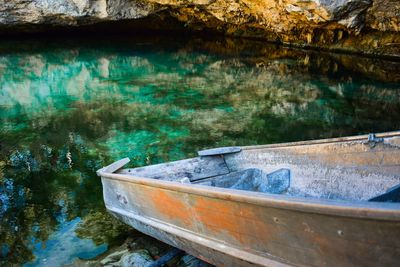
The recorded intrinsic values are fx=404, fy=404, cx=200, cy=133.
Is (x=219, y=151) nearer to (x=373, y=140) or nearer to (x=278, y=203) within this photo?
(x=373, y=140)

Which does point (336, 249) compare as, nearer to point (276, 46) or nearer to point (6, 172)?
point (6, 172)

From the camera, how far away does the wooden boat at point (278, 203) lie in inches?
89.2

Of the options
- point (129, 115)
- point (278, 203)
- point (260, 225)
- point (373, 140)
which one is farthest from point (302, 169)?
point (129, 115)

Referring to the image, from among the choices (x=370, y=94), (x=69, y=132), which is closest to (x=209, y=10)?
(x=370, y=94)

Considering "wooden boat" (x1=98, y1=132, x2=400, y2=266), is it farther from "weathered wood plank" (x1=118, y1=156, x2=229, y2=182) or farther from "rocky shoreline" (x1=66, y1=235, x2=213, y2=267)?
"rocky shoreline" (x1=66, y1=235, x2=213, y2=267)

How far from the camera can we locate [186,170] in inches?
164

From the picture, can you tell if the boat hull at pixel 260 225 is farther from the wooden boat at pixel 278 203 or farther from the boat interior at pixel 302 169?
the boat interior at pixel 302 169

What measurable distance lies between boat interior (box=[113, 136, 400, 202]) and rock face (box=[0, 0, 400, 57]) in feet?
27.0

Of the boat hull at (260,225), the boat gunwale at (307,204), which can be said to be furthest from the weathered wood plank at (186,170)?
the boat gunwale at (307,204)

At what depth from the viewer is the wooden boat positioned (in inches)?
89.2

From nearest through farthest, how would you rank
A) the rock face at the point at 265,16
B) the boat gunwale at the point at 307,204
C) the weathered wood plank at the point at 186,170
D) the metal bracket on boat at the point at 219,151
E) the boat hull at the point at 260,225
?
the boat gunwale at the point at 307,204 < the boat hull at the point at 260,225 < the weathered wood plank at the point at 186,170 < the metal bracket on boat at the point at 219,151 < the rock face at the point at 265,16

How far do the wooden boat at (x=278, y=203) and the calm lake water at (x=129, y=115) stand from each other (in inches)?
38.5

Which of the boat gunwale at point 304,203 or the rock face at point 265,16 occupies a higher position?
the rock face at point 265,16

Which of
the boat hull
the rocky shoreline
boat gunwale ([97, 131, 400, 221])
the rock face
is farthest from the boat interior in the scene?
the rock face
